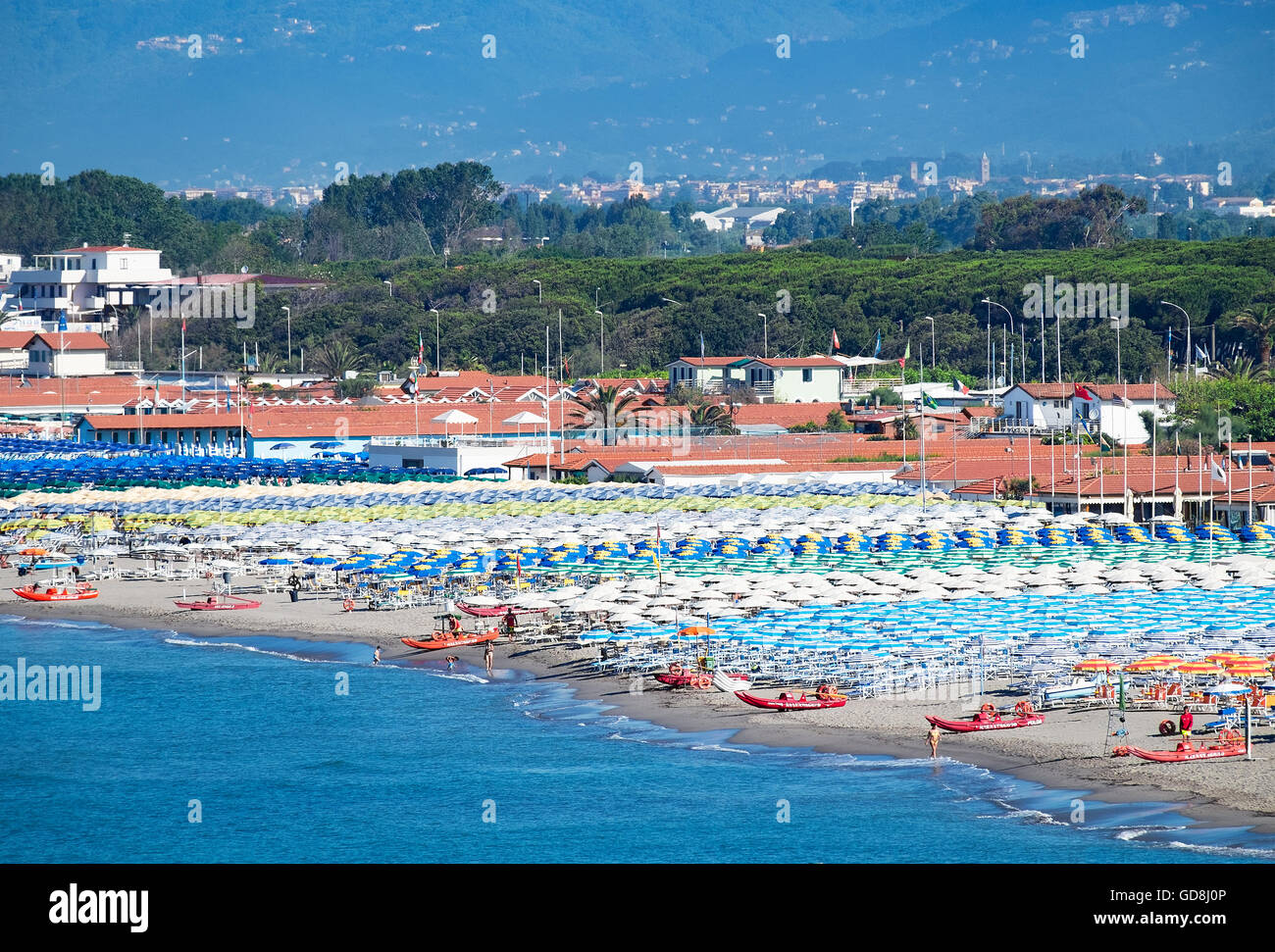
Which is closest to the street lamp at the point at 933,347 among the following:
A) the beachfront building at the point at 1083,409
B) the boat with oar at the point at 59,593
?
the beachfront building at the point at 1083,409

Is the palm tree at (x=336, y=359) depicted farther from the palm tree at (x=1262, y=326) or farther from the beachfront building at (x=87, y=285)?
the palm tree at (x=1262, y=326)

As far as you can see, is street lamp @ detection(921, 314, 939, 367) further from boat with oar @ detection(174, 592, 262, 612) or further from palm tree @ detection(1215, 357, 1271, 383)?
boat with oar @ detection(174, 592, 262, 612)

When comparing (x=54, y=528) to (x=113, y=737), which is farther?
(x=54, y=528)

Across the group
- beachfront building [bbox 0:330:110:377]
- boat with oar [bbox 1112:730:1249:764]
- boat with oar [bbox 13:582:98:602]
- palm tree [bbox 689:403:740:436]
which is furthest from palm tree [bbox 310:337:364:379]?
boat with oar [bbox 1112:730:1249:764]

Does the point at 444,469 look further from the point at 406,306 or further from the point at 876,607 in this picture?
the point at 406,306

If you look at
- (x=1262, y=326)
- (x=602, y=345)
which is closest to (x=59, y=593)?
(x=1262, y=326)
